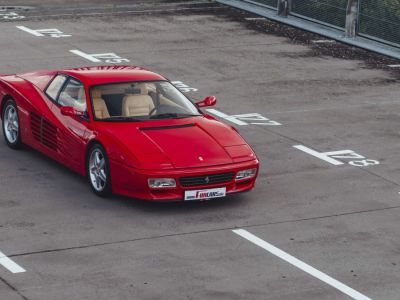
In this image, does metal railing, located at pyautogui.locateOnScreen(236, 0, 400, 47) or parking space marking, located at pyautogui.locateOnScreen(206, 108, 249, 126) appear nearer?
parking space marking, located at pyautogui.locateOnScreen(206, 108, 249, 126)

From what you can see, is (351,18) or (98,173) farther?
(351,18)

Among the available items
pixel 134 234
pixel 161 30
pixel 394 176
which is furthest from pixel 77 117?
pixel 161 30

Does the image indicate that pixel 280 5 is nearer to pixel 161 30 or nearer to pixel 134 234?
pixel 161 30

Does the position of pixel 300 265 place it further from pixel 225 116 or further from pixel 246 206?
pixel 225 116

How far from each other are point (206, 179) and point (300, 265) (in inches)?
88.0

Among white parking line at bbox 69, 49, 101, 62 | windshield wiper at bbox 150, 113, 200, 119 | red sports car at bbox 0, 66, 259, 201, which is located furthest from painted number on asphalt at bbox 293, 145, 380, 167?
white parking line at bbox 69, 49, 101, 62

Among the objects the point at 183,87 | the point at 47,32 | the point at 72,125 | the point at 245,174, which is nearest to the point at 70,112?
the point at 72,125

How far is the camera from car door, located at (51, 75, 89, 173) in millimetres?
15773

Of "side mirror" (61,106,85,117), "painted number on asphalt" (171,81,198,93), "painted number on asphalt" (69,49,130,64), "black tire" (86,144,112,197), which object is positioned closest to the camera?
"black tire" (86,144,112,197)

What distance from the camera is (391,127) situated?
19625mm

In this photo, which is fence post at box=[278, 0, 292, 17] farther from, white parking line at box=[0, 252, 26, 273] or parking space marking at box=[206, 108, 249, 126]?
white parking line at box=[0, 252, 26, 273]

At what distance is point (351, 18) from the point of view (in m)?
26.7

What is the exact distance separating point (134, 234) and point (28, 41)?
1208 centimetres

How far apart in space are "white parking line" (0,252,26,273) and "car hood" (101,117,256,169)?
2.42 m
